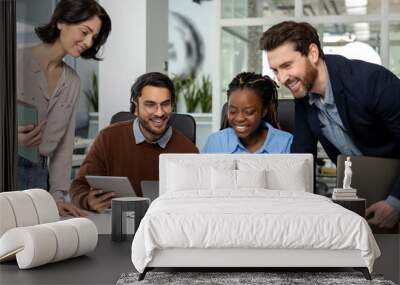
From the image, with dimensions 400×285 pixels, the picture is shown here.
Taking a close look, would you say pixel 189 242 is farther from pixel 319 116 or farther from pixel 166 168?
pixel 319 116

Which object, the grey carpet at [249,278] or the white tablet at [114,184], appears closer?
the grey carpet at [249,278]

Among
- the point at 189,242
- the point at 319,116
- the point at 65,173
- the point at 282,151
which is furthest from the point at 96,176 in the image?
the point at 189,242

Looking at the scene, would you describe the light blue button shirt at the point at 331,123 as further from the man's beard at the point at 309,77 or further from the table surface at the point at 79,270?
the table surface at the point at 79,270

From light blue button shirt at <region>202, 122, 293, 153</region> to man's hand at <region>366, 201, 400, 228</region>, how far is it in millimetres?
838

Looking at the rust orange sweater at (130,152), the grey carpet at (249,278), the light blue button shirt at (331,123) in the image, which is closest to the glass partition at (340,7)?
the light blue button shirt at (331,123)

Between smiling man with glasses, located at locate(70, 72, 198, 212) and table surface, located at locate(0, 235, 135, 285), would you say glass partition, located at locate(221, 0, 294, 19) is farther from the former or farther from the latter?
table surface, located at locate(0, 235, 135, 285)

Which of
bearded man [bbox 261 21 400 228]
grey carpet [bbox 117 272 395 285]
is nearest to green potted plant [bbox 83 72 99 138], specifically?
bearded man [bbox 261 21 400 228]

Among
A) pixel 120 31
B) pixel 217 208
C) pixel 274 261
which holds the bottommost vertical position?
pixel 274 261

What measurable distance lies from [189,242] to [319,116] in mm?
2402

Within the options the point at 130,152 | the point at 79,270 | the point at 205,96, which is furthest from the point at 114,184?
the point at 205,96

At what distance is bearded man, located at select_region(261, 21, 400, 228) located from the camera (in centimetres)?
559

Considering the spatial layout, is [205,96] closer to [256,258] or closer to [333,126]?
[333,126]

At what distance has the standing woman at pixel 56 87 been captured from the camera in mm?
6242

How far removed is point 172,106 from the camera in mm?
6203
